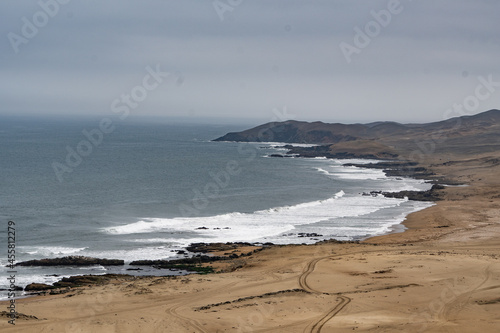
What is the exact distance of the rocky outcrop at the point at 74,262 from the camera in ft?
101

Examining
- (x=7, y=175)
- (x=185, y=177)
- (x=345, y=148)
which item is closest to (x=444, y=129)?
(x=345, y=148)

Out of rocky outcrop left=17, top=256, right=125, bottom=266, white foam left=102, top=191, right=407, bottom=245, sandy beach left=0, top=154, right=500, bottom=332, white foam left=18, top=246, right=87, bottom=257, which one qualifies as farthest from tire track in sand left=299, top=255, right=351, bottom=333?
white foam left=18, top=246, right=87, bottom=257

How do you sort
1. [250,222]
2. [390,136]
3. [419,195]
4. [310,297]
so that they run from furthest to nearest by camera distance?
[390,136]
[419,195]
[250,222]
[310,297]

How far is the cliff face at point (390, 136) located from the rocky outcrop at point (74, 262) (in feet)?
290

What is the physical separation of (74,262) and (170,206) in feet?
68.6

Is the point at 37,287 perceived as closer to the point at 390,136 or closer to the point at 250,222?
the point at 250,222

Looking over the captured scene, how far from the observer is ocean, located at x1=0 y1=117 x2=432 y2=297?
36781 mm

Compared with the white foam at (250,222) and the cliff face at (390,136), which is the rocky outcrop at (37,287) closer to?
the white foam at (250,222)

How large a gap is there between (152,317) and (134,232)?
70.8 ft

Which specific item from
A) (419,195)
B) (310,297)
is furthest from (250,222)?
(310,297)

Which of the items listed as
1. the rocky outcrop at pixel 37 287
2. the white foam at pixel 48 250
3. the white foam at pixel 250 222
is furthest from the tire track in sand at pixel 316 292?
the white foam at pixel 48 250

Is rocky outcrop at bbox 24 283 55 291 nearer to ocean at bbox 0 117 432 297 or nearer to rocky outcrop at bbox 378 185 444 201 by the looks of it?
ocean at bbox 0 117 432 297

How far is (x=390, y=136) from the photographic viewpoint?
510ft

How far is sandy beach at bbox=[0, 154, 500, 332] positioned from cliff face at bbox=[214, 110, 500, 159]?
86.2 meters
